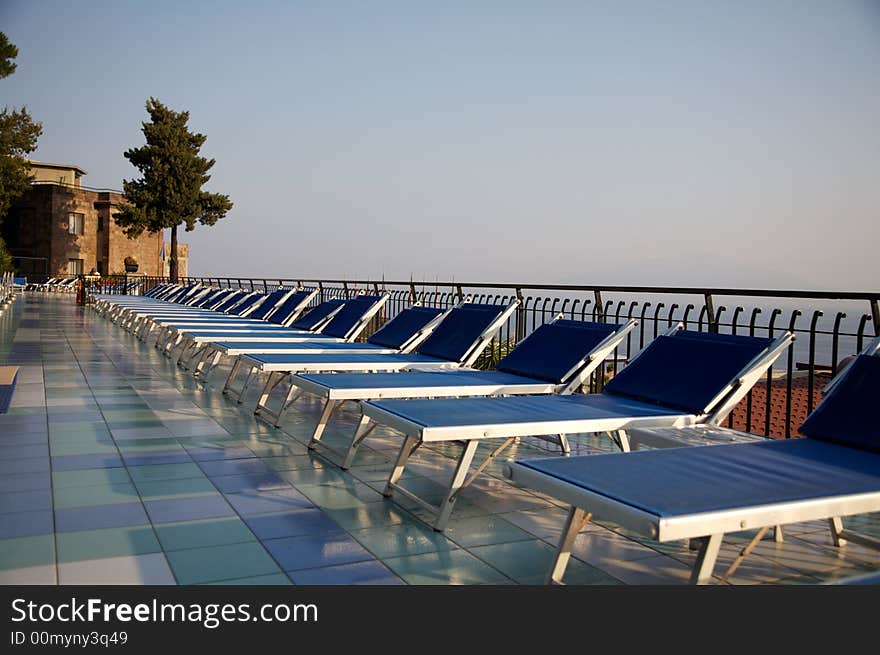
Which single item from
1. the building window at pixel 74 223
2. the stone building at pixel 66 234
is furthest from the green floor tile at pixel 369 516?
the building window at pixel 74 223

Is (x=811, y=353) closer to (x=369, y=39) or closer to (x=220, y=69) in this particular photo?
(x=369, y=39)

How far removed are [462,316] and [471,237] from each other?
21.3 m

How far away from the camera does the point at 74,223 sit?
131 ft

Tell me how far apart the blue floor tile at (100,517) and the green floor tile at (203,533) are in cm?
18

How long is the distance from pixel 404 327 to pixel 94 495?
3.42 m

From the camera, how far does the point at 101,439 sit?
4.70 meters

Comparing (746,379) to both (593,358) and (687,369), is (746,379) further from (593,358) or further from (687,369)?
(593,358)

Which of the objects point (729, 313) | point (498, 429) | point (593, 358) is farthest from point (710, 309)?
point (498, 429)

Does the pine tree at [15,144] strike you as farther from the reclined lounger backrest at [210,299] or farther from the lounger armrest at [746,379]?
the lounger armrest at [746,379]

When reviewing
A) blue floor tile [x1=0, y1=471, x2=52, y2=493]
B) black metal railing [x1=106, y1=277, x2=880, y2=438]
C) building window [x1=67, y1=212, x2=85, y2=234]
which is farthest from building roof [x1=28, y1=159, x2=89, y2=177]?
blue floor tile [x1=0, y1=471, x2=52, y2=493]

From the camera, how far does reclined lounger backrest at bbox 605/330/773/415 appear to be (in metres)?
3.65

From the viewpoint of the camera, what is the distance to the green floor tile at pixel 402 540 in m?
2.83

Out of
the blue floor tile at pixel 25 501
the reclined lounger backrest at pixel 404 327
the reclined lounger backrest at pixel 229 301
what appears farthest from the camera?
the reclined lounger backrest at pixel 229 301
